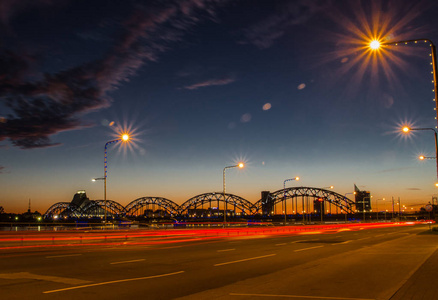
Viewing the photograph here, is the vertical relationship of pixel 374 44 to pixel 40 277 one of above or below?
above

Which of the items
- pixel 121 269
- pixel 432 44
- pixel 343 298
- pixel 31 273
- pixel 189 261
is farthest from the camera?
pixel 189 261

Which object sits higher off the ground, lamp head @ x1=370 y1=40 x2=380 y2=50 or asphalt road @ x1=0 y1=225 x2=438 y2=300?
lamp head @ x1=370 y1=40 x2=380 y2=50

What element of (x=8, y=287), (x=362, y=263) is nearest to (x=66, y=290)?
(x=8, y=287)

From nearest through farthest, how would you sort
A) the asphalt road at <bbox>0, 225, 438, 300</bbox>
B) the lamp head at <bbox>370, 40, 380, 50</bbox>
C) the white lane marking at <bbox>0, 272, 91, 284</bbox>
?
the asphalt road at <bbox>0, 225, 438, 300</bbox>
the white lane marking at <bbox>0, 272, 91, 284</bbox>
the lamp head at <bbox>370, 40, 380, 50</bbox>

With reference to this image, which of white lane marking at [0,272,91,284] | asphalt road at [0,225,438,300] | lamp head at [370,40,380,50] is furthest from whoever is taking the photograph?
lamp head at [370,40,380,50]

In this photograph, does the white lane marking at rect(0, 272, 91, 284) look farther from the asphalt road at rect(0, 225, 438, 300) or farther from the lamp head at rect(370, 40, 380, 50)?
the lamp head at rect(370, 40, 380, 50)

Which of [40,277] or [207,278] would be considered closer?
[40,277]

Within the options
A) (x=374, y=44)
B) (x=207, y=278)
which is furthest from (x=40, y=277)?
(x=374, y=44)

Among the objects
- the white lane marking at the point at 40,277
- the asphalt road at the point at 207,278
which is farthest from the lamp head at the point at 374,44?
the white lane marking at the point at 40,277

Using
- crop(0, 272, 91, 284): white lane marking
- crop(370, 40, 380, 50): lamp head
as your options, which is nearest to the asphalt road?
crop(0, 272, 91, 284): white lane marking

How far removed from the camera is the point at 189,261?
17922mm

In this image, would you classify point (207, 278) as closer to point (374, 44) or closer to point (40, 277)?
point (40, 277)

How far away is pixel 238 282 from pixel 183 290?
2.13m

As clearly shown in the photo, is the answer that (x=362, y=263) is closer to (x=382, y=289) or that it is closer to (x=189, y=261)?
(x=382, y=289)
